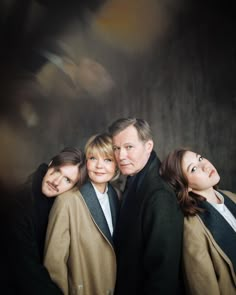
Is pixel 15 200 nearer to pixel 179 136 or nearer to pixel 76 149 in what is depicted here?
pixel 76 149

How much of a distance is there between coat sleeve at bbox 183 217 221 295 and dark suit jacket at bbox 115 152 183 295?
0.07 meters

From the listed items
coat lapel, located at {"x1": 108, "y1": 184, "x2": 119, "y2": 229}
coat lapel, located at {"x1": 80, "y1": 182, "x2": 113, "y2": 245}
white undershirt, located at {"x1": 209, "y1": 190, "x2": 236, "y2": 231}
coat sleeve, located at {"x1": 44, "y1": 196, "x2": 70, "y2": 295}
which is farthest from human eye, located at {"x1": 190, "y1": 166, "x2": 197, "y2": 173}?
coat sleeve, located at {"x1": 44, "y1": 196, "x2": 70, "y2": 295}

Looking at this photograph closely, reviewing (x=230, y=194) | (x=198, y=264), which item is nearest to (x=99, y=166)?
(x=198, y=264)

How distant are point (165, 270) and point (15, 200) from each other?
1.47 metres

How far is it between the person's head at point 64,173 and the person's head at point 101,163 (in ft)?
0.23

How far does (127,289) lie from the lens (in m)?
2.66

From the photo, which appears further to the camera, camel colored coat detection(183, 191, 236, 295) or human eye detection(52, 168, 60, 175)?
human eye detection(52, 168, 60, 175)

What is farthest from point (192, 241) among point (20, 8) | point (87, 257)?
point (20, 8)

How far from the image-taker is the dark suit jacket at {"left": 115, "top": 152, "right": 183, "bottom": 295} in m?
2.53

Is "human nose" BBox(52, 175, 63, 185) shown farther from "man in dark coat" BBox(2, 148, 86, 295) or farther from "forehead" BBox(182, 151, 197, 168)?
"forehead" BBox(182, 151, 197, 168)

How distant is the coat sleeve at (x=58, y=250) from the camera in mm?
2650

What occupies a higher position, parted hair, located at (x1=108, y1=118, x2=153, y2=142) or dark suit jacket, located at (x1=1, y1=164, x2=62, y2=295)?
parted hair, located at (x1=108, y1=118, x2=153, y2=142)

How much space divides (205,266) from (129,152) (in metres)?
1.13

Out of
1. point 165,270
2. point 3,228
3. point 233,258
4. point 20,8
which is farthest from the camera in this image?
point 20,8
